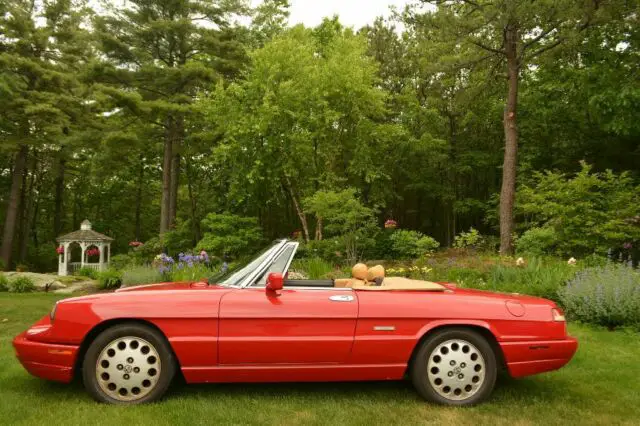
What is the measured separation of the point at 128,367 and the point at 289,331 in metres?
1.23

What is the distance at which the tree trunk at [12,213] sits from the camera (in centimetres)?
2252

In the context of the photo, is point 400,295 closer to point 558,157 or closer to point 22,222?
point 558,157

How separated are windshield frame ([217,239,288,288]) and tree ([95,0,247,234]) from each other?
16211mm

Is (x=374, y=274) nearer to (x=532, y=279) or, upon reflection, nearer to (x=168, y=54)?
(x=532, y=279)

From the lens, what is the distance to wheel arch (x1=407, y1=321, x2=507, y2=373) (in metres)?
3.88

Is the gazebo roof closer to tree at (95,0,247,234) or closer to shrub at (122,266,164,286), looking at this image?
tree at (95,0,247,234)

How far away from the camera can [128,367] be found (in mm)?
3713

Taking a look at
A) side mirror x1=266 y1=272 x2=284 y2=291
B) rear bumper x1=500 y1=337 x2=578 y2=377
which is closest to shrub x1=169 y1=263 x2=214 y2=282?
side mirror x1=266 y1=272 x2=284 y2=291

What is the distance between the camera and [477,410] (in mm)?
3729

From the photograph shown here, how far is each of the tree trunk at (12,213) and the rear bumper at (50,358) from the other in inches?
869

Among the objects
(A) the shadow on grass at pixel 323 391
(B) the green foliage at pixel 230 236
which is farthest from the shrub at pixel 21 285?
(A) the shadow on grass at pixel 323 391

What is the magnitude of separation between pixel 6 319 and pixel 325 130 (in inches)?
516

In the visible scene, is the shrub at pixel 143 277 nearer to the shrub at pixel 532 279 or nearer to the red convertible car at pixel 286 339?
the shrub at pixel 532 279

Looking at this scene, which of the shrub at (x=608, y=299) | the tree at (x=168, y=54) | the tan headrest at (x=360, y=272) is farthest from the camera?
the tree at (x=168, y=54)
